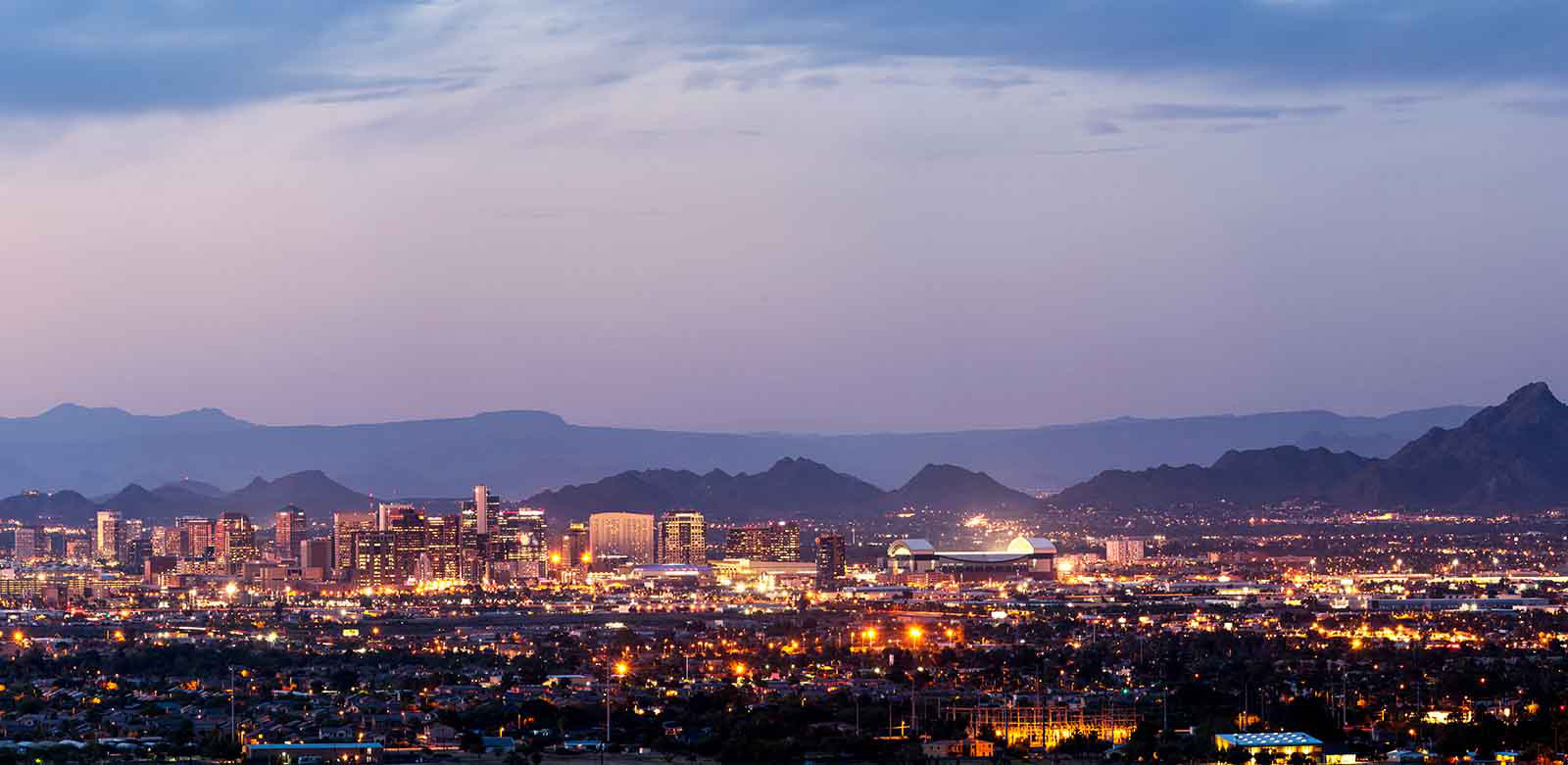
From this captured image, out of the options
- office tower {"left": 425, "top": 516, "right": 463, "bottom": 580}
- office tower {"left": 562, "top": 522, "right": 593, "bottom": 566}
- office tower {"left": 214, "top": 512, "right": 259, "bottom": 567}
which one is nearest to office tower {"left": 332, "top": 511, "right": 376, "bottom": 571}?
office tower {"left": 425, "top": 516, "right": 463, "bottom": 580}

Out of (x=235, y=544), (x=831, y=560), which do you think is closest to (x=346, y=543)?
(x=235, y=544)

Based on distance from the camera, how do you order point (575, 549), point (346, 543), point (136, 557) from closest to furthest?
point (346, 543) → point (575, 549) → point (136, 557)

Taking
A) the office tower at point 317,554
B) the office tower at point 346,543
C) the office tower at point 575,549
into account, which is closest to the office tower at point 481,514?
the office tower at point 575,549

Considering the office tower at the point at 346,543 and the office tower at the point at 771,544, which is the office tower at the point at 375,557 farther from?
the office tower at the point at 771,544

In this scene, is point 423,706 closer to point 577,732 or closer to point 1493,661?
point 577,732

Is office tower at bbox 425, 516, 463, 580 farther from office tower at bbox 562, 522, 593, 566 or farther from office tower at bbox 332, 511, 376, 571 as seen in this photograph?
office tower at bbox 562, 522, 593, 566

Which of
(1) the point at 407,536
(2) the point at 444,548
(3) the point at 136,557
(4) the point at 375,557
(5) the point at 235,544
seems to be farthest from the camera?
(5) the point at 235,544

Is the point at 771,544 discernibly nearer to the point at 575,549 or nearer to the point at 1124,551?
the point at 575,549
